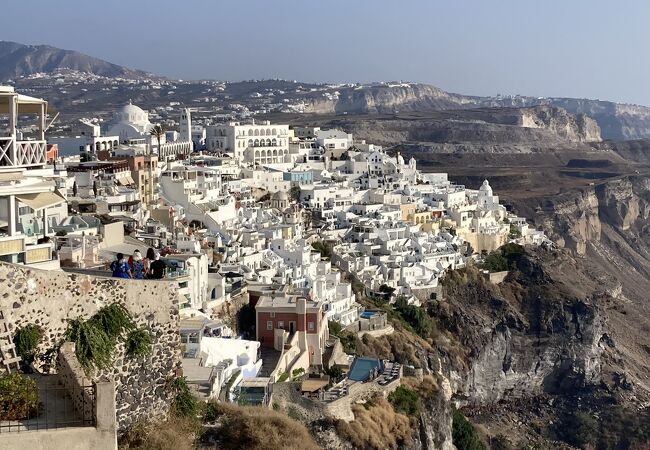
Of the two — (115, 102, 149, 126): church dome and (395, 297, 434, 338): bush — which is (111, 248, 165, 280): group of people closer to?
(395, 297, 434, 338): bush

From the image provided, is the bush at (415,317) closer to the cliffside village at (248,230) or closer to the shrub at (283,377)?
the cliffside village at (248,230)

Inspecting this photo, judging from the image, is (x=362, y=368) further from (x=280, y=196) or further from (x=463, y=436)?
(x=280, y=196)

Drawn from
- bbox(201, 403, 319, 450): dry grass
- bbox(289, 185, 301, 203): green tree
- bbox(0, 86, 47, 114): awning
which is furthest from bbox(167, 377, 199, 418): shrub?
bbox(289, 185, 301, 203): green tree

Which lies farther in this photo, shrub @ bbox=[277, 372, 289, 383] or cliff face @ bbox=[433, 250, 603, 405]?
cliff face @ bbox=[433, 250, 603, 405]

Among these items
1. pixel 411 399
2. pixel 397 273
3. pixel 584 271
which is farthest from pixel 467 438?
pixel 584 271

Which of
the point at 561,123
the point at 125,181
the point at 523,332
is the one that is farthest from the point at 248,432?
the point at 561,123

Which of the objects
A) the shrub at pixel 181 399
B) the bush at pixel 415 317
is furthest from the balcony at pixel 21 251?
the bush at pixel 415 317

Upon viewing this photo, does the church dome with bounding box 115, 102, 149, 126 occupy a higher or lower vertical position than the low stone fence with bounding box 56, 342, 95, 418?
higher
